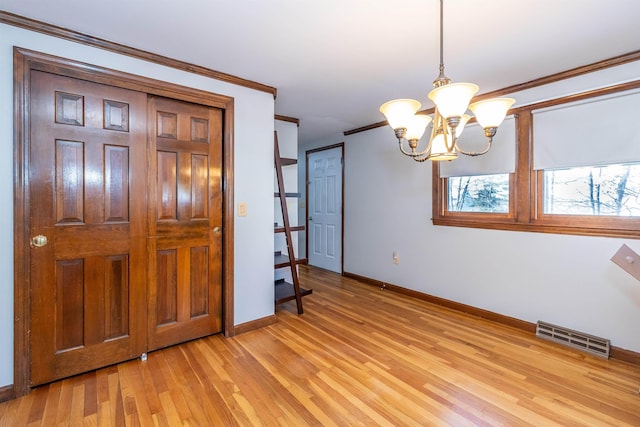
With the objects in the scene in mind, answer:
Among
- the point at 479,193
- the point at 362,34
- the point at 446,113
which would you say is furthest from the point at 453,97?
the point at 479,193

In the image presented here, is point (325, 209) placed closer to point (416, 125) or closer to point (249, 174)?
point (249, 174)

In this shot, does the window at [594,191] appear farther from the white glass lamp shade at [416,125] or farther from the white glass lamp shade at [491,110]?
the white glass lamp shade at [416,125]

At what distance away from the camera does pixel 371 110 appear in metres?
3.54

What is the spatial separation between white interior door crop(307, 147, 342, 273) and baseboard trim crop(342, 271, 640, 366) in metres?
1.00

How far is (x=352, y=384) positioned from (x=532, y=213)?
220 centimetres

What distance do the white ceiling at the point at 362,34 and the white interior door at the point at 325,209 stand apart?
2.33 meters

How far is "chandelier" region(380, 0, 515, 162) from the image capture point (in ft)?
4.63

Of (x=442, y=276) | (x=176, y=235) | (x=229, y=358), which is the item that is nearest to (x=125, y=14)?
(x=176, y=235)

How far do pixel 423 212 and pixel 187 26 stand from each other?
116 inches

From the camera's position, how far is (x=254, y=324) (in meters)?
2.81

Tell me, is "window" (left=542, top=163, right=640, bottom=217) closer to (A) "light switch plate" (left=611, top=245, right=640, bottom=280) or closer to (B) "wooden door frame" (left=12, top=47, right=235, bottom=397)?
(A) "light switch plate" (left=611, top=245, right=640, bottom=280)

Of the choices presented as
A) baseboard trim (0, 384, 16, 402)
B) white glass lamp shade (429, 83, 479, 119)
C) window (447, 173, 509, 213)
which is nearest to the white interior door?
window (447, 173, 509, 213)

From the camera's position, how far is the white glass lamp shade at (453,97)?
1.38m

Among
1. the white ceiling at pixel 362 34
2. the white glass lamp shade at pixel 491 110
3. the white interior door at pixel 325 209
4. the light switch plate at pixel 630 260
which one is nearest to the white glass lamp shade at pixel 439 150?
the white glass lamp shade at pixel 491 110
